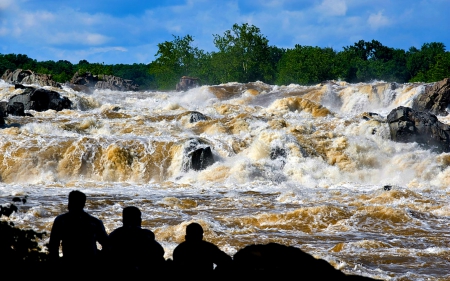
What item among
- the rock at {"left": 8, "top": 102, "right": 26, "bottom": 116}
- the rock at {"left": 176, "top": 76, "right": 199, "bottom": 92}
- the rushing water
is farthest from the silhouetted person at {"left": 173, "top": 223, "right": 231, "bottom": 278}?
the rock at {"left": 176, "top": 76, "right": 199, "bottom": 92}

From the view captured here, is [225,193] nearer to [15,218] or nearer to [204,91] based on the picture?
[15,218]

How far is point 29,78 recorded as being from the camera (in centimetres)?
4978

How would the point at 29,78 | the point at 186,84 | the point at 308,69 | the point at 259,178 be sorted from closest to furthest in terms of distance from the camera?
the point at 259,178 → the point at 29,78 → the point at 186,84 → the point at 308,69

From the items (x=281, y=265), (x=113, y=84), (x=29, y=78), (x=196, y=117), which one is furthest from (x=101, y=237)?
(x=113, y=84)

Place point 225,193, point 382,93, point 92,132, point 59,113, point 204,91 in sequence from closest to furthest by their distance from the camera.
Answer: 1. point 225,193
2. point 92,132
3. point 59,113
4. point 382,93
5. point 204,91

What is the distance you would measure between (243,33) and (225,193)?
50.3 metres

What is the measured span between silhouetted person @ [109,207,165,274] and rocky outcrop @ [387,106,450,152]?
21552mm

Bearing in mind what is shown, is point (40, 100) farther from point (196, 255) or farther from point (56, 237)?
point (196, 255)

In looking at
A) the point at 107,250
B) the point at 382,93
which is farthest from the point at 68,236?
the point at 382,93

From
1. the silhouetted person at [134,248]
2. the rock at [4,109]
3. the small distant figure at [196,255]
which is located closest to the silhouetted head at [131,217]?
the silhouetted person at [134,248]

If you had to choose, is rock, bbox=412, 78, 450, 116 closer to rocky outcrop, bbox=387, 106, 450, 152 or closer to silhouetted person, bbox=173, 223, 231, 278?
rocky outcrop, bbox=387, 106, 450, 152

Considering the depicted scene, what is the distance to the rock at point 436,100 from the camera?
33.8 m

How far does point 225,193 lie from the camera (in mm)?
18922

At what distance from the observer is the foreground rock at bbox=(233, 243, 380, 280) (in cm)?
478
